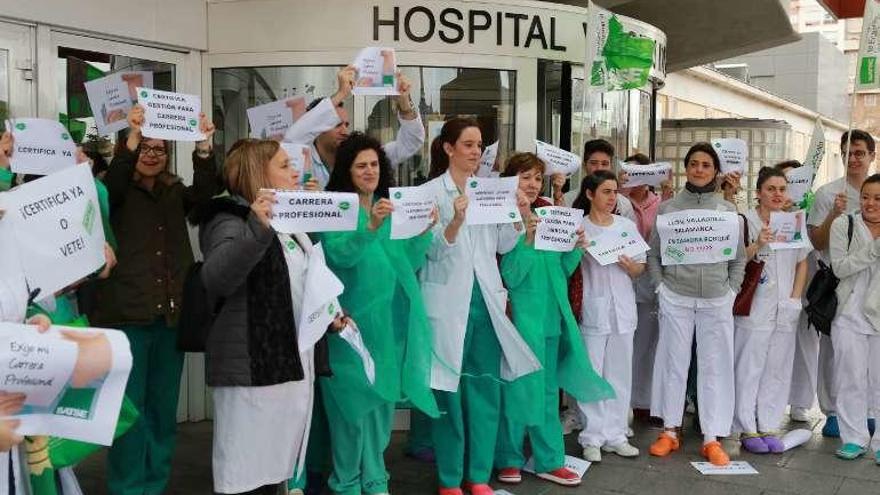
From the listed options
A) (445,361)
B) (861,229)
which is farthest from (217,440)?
(861,229)

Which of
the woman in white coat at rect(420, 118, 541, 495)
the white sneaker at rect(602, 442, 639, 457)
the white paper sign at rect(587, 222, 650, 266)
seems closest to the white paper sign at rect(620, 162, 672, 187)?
the white paper sign at rect(587, 222, 650, 266)

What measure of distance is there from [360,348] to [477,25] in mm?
2857

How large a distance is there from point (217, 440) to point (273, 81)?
2.91 metres

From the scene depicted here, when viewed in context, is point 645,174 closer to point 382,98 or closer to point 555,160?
point 555,160

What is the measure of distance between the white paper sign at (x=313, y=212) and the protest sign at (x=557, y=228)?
4.39 feet

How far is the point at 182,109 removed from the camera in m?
4.09

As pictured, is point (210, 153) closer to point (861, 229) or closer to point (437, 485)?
point (437, 485)

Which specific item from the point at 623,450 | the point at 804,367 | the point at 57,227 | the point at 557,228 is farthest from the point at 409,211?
the point at 804,367

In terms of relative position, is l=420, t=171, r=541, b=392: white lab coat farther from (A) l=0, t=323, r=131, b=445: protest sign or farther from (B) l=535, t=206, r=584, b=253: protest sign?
(A) l=0, t=323, r=131, b=445: protest sign

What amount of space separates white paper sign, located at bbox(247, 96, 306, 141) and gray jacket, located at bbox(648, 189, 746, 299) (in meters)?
2.19

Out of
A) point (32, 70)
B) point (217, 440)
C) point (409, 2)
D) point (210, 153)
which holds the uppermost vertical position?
point (409, 2)

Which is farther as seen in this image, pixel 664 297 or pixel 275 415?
pixel 664 297

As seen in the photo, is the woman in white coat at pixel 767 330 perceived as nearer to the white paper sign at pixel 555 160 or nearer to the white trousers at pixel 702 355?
the white trousers at pixel 702 355

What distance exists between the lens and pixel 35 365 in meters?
Answer: 2.58
